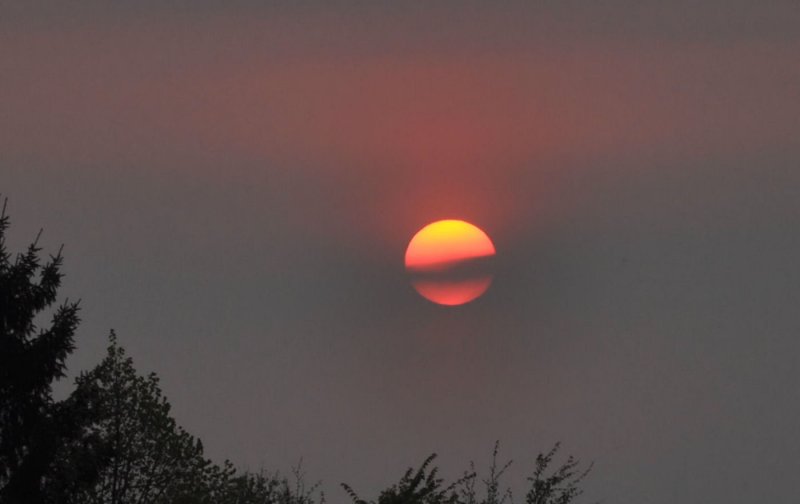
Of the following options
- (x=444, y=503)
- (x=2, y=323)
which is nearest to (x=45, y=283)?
(x=2, y=323)

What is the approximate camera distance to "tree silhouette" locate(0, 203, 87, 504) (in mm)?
37125

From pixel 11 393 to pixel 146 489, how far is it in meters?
8.94

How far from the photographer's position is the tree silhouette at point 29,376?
3712cm

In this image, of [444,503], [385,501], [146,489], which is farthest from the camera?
[146,489]

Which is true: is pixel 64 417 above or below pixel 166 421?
below

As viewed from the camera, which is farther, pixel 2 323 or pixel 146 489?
pixel 146 489

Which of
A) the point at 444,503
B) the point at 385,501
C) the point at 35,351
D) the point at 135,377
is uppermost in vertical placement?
the point at 135,377

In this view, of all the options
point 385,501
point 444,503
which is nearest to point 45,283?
point 444,503

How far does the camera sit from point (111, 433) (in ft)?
151

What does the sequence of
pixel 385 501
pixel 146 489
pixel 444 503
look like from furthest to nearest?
pixel 146 489, pixel 444 503, pixel 385 501

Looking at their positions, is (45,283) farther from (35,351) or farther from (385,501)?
(385,501)

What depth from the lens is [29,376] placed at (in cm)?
3769

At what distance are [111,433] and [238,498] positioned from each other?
15.5 feet

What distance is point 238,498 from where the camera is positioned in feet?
158
